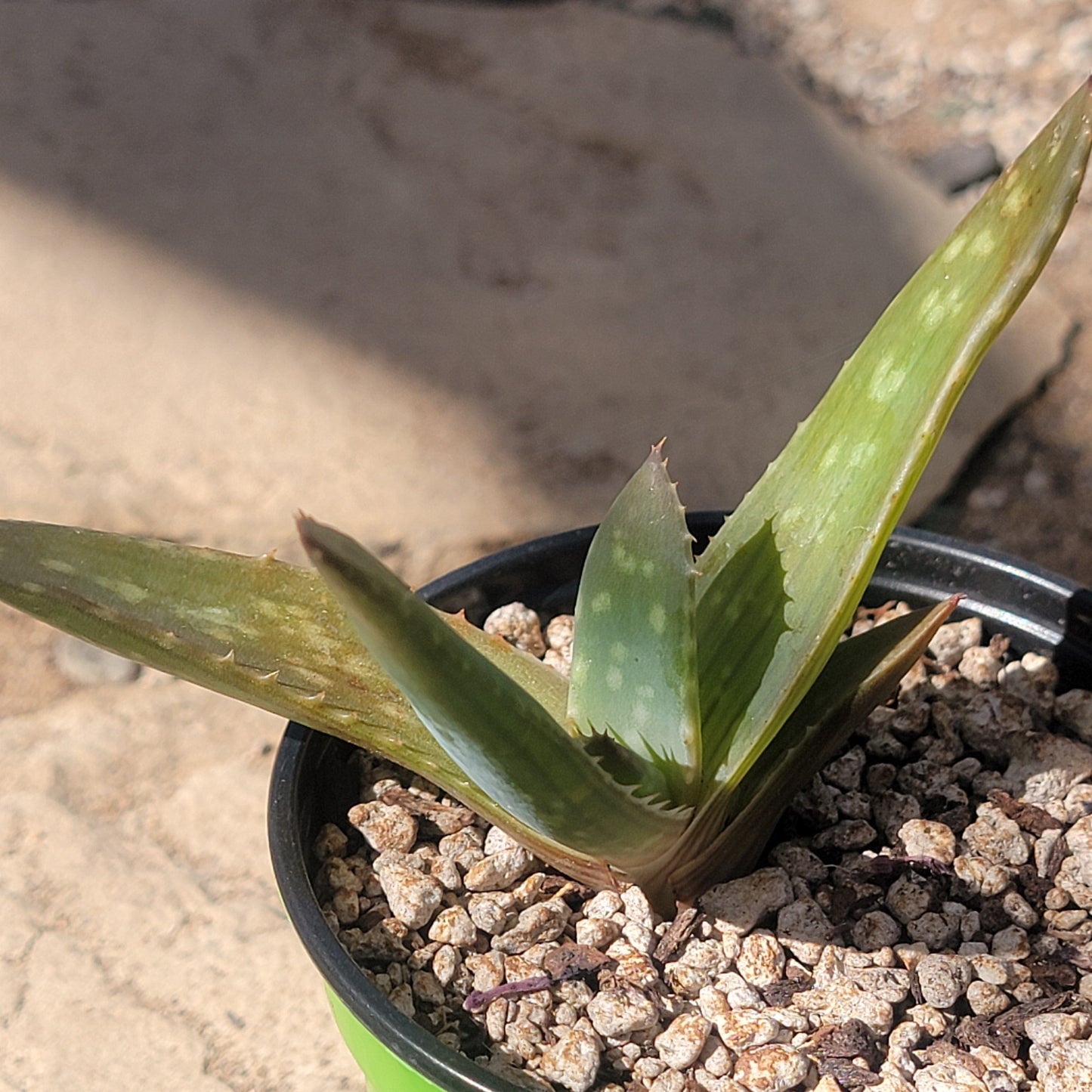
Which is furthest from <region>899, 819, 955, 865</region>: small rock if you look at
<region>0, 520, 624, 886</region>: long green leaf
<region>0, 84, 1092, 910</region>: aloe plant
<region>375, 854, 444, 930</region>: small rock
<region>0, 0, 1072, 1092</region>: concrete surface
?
<region>0, 0, 1072, 1092</region>: concrete surface

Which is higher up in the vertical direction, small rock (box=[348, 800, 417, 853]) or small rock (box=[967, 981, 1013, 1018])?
small rock (box=[967, 981, 1013, 1018])

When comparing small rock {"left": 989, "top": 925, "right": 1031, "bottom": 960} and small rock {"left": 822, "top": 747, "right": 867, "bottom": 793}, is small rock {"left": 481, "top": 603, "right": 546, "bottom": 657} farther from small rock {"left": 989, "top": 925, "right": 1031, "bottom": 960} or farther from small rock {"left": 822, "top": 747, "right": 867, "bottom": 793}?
small rock {"left": 989, "top": 925, "right": 1031, "bottom": 960}

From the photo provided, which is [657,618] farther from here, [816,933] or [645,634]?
[816,933]

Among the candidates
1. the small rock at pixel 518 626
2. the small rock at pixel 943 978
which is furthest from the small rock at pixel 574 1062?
the small rock at pixel 518 626

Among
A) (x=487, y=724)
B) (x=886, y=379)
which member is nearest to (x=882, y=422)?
(x=886, y=379)

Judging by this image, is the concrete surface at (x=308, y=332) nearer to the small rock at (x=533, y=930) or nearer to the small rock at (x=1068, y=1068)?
the small rock at (x=533, y=930)

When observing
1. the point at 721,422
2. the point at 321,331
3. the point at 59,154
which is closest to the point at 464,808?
the point at 721,422

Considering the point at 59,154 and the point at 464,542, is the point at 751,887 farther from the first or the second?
the point at 59,154
